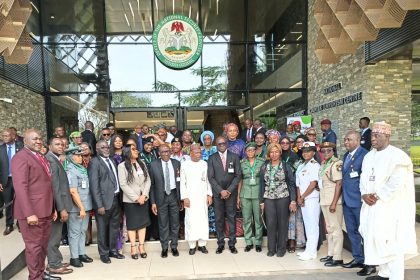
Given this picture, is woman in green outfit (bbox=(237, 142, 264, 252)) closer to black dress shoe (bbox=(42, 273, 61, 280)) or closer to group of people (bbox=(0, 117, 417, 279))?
group of people (bbox=(0, 117, 417, 279))

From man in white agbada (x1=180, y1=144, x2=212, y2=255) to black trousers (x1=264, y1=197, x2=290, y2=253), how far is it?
2.86 feet

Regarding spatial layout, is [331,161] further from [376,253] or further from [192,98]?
[192,98]

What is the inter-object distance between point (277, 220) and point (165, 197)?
5.39 ft

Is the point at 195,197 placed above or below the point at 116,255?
above

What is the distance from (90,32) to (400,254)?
10027 mm

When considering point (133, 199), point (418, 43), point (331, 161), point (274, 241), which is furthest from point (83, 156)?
point (418, 43)

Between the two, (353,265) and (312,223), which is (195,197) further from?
(353,265)

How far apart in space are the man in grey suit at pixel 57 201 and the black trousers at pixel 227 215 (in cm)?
202

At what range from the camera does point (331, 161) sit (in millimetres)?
4523

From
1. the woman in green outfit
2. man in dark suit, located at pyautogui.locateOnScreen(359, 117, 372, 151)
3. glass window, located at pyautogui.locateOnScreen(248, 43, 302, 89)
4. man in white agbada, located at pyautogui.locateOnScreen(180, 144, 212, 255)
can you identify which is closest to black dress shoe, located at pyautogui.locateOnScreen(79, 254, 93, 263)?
man in white agbada, located at pyautogui.locateOnScreen(180, 144, 212, 255)

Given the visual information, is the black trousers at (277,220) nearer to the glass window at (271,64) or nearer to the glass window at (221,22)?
the glass window at (271,64)

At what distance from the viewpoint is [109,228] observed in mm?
4887

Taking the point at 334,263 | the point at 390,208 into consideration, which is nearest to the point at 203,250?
the point at 334,263

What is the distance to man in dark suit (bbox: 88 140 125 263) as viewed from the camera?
15.3ft
